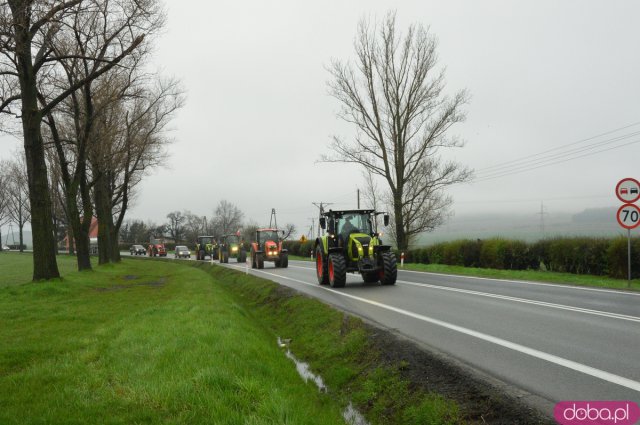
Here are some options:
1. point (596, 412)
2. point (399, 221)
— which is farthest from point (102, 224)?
point (596, 412)

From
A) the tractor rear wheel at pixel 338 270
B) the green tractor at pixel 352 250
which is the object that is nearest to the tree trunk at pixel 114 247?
the green tractor at pixel 352 250

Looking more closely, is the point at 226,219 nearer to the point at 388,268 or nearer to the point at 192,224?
the point at 192,224

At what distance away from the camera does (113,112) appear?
28.2 meters

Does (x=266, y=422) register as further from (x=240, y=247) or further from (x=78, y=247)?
(x=240, y=247)

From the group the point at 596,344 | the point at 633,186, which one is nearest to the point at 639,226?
the point at 633,186

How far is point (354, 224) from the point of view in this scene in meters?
17.2

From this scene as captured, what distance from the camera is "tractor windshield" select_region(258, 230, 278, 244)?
33.6m

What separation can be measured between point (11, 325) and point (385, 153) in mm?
25225

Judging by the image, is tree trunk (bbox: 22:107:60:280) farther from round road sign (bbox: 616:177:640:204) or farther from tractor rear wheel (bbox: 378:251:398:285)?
round road sign (bbox: 616:177:640:204)

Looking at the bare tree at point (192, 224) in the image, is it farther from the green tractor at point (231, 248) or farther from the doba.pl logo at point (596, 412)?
the doba.pl logo at point (596, 412)

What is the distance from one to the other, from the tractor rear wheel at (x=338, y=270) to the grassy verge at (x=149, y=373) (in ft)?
18.3

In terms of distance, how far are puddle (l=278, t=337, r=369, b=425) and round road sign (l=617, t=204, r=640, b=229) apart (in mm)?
10329

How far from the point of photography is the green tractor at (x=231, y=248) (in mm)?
41812

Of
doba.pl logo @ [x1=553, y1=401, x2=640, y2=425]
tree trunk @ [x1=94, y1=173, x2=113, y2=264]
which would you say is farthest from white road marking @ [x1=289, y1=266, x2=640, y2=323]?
tree trunk @ [x1=94, y1=173, x2=113, y2=264]
